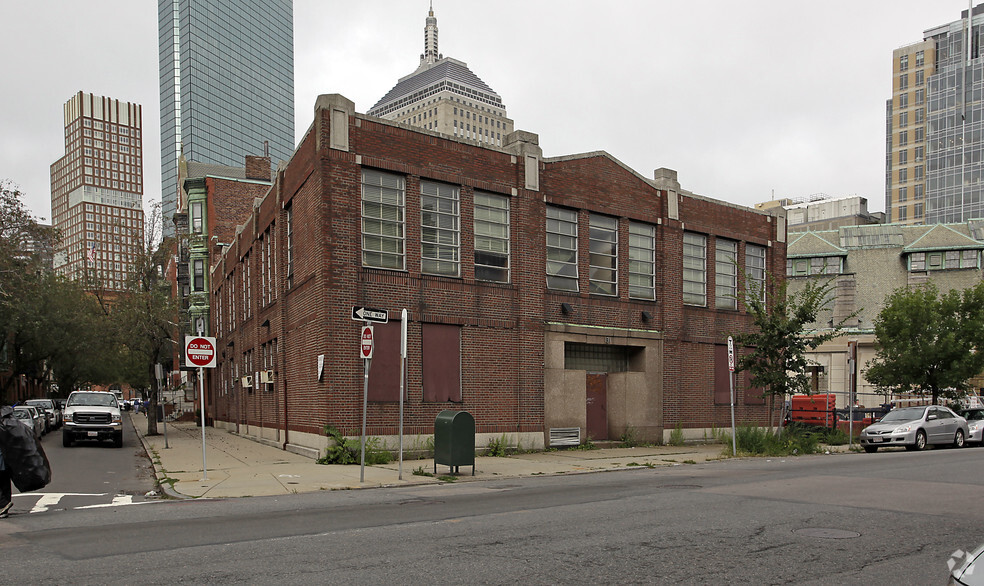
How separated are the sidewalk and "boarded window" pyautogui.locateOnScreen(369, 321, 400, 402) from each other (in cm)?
177

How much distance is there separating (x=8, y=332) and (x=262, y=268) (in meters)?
24.1

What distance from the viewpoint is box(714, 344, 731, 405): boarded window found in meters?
26.6

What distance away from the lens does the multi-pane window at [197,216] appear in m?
49.3

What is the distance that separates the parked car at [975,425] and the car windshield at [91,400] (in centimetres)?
3046

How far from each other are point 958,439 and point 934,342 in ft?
34.1

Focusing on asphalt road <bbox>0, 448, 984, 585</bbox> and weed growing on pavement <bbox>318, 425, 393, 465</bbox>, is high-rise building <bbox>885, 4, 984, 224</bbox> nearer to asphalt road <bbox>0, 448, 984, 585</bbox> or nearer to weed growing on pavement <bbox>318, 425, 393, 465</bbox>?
weed growing on pavement <bbox>318, 425, 393, 465</bbox>

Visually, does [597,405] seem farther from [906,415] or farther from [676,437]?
[906,415]

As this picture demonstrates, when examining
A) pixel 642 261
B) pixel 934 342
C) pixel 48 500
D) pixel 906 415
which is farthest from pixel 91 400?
pixel 934 342

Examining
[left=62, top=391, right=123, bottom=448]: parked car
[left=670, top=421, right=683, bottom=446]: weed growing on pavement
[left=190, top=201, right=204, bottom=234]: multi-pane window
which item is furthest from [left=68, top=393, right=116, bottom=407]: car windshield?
[left=190, top=201, right=204, bottom=234]: multi-pane window

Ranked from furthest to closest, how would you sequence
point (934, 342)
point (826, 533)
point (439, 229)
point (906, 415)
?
point (934, 342) → point (906, 415) → point (439, 229) → point (826, 533)

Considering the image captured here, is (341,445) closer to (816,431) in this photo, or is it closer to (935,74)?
(816,431)

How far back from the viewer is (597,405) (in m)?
24.2

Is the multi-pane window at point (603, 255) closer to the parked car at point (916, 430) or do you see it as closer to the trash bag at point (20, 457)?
the parked car at point (916, 430)

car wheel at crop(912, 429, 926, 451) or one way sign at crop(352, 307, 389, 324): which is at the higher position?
one way sign at crop(352, 307, 389, 324)
